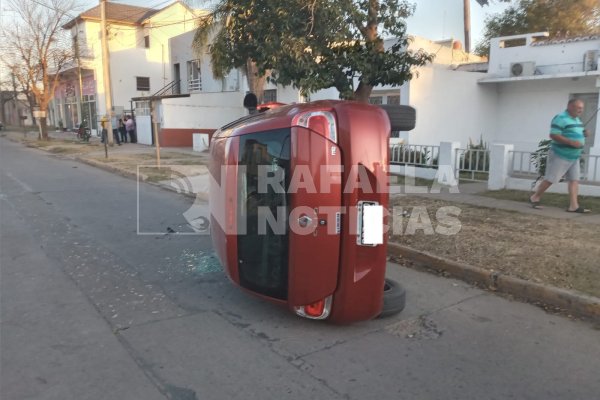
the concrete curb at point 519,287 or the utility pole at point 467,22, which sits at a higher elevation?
the utility pole at point 467,22

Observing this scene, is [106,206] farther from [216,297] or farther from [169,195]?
[216,297]

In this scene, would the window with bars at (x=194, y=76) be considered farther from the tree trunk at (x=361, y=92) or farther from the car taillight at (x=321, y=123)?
the car taillight at (x=321, y=123)

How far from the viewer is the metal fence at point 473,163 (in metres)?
10.3

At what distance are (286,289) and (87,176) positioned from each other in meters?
12.0

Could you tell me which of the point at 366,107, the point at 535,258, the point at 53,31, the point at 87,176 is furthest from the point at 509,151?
the point at 53,31

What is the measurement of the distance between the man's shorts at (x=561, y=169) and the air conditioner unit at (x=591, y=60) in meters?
7.12

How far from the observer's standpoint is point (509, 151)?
30.7ft

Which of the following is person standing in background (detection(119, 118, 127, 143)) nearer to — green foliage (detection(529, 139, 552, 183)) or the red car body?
green foliage (detection(529, 139, 552, 183))

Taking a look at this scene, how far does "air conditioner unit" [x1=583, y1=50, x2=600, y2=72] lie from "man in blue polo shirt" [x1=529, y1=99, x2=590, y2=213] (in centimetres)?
684

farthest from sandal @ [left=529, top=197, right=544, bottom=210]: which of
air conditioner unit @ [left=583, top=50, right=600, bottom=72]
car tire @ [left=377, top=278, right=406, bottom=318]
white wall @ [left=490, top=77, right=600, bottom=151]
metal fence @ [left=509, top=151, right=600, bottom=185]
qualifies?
white wall @ [left=490, top=77, right=600, bottom=151]

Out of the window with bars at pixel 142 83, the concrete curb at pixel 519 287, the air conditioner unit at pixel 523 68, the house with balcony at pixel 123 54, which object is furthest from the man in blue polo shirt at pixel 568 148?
the window with bars at pixel 142 83

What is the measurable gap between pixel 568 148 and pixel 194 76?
23155mm

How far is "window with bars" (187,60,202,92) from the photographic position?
26.3 m

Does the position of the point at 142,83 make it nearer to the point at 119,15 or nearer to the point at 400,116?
the point at 119,15
